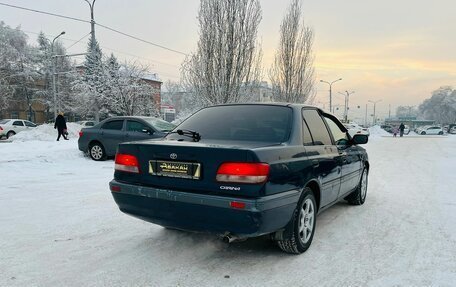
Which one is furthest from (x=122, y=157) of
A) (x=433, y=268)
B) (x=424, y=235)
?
(x=424, y=235)

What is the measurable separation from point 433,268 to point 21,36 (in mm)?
57850

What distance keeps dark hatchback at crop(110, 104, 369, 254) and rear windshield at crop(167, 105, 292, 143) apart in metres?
0.01

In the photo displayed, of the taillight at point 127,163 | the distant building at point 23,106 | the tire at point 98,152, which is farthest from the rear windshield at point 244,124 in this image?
the distant building at point 23,106

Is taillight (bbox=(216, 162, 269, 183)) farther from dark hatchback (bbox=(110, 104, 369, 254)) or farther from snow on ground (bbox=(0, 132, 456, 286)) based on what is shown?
snow on ground (bbox=(0, 132, 456, 286))

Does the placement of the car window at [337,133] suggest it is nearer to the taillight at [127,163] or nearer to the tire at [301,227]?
the tire at [301,227]

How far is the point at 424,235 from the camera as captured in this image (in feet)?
14.4

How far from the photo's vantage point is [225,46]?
55.0 ft

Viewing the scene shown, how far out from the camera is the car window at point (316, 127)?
13.7ft

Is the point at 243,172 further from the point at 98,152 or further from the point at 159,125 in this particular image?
the point at 98,152

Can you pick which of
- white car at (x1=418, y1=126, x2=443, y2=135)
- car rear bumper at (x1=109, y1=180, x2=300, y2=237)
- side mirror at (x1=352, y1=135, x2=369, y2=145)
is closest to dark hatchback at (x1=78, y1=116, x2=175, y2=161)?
side mirror at (x1=352, y1=135, x2=369, y2=145)

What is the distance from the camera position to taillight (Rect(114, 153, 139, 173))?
3.66 meters

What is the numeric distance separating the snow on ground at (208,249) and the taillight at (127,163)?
0.89 meters

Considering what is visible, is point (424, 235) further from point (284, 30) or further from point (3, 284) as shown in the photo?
point (284, 30)

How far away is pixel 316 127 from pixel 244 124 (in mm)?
1000
